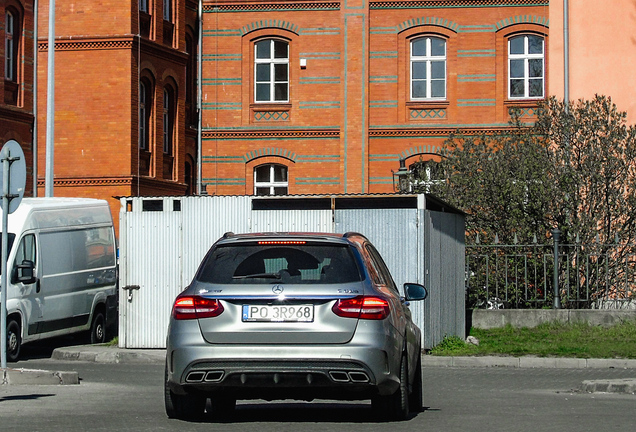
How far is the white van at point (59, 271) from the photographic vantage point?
1873cm

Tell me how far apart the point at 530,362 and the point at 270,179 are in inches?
868

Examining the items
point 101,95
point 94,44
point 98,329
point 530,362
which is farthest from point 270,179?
point 530,362

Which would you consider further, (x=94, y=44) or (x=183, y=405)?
(x=94, y=44)

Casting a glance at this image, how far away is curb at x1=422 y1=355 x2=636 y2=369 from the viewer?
17938mm

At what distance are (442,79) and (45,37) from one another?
1187 cm

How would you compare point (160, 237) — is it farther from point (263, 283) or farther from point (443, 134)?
point (443, 134)

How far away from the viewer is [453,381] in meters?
15.6

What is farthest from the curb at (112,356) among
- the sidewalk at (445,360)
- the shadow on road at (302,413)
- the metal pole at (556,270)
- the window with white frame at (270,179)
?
the window with white frame at (270,179)

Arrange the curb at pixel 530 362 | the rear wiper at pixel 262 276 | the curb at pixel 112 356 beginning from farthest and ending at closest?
the curb at pixel 112 356 < the curb at pixel 530 362 < the rear wiper at pixel 262 276

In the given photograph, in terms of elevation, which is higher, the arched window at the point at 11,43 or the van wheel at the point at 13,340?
the arched window at the point at 11,43

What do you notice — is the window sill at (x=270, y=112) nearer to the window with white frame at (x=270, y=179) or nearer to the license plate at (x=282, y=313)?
the window with white frame at (x=270, y=179)

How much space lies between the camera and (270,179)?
129 feet

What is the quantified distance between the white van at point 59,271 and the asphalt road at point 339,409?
2.98 meters

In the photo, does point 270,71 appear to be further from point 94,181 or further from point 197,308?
point 197,308
